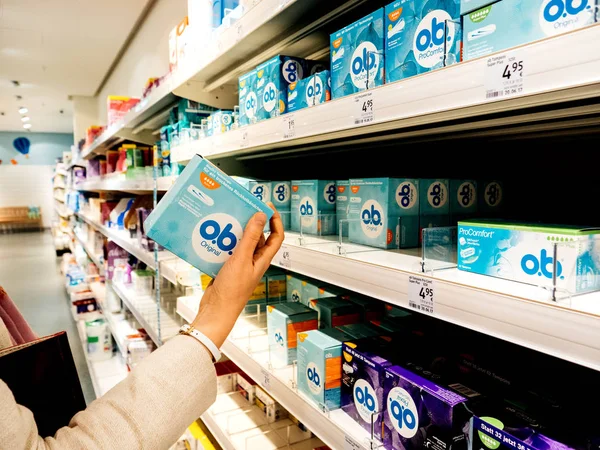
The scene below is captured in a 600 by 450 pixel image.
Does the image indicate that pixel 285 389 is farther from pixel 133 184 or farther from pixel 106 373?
pixel 106 373

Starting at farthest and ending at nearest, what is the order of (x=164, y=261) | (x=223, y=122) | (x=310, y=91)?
(x=164, y=261) < (x=223, y=122) < (x=310, y=91)

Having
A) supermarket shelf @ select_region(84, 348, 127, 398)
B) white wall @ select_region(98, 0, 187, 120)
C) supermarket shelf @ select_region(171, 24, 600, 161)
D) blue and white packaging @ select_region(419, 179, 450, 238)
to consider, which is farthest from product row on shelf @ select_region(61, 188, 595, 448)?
white wall @ select_region(98, 0, 187, 120)

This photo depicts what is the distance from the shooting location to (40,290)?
679 centimetres

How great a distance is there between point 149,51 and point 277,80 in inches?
168

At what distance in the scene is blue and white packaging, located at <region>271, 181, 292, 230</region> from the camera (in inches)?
63.2

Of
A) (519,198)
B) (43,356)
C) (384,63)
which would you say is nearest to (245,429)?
(43,356)

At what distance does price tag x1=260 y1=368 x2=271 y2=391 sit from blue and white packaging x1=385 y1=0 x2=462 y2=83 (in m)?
0.90

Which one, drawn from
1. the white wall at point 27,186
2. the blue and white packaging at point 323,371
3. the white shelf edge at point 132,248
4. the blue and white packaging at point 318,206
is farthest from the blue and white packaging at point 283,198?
the white wall at point 27,186

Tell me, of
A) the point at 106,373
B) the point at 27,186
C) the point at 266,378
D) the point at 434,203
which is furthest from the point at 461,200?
the point at 27,186

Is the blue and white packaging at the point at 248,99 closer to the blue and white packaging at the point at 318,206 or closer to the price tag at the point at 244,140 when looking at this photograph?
the price tag at the point at 244,140

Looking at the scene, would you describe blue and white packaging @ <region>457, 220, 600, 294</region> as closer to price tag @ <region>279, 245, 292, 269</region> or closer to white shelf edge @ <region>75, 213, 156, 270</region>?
price tag @ <region>279, 245, 292, 269</region>

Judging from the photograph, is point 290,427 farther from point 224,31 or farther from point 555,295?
point 224,31

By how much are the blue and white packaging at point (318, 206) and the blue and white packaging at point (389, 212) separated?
238 millimetres

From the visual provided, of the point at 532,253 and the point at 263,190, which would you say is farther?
the point at 263,190
